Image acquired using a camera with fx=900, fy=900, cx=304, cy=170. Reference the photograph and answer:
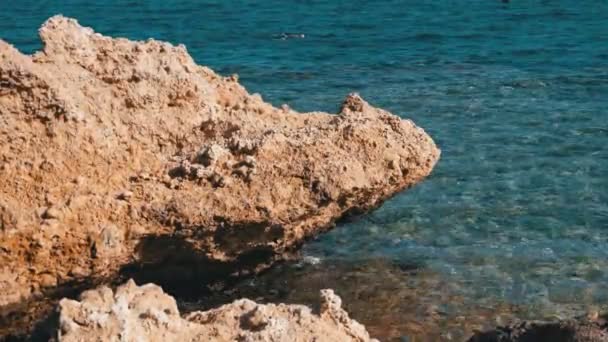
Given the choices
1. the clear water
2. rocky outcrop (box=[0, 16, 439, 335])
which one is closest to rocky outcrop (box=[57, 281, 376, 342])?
rocky outcrop (box=[0, 16, 439, 335])

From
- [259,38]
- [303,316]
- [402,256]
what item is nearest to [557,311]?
[402,256]

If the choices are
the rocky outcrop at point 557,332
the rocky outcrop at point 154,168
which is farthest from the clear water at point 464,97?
the rocky outcrop at point 557,332

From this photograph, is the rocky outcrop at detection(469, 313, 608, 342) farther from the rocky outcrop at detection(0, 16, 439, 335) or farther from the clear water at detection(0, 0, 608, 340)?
the clear water at detection(0, 0, 608, 340)

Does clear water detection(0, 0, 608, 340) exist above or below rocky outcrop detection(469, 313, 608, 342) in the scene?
below

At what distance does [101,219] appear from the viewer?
6.96 meters

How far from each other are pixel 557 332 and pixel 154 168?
361 centimetres

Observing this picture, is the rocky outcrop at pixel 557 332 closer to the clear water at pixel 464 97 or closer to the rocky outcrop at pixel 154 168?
the rocky outcrop at pixel 154 168

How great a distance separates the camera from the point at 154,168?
291 inches

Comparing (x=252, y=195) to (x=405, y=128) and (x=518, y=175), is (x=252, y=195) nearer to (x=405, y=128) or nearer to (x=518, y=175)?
(x=405, y=128)

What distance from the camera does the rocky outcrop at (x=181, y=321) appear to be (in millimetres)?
4574

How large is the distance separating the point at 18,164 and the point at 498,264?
192 inches

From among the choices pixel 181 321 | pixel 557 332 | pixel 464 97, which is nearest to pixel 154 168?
pixel 181 321

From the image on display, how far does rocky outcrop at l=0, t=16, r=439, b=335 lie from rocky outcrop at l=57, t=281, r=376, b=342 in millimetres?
1888

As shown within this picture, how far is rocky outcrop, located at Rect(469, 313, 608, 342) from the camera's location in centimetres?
507
